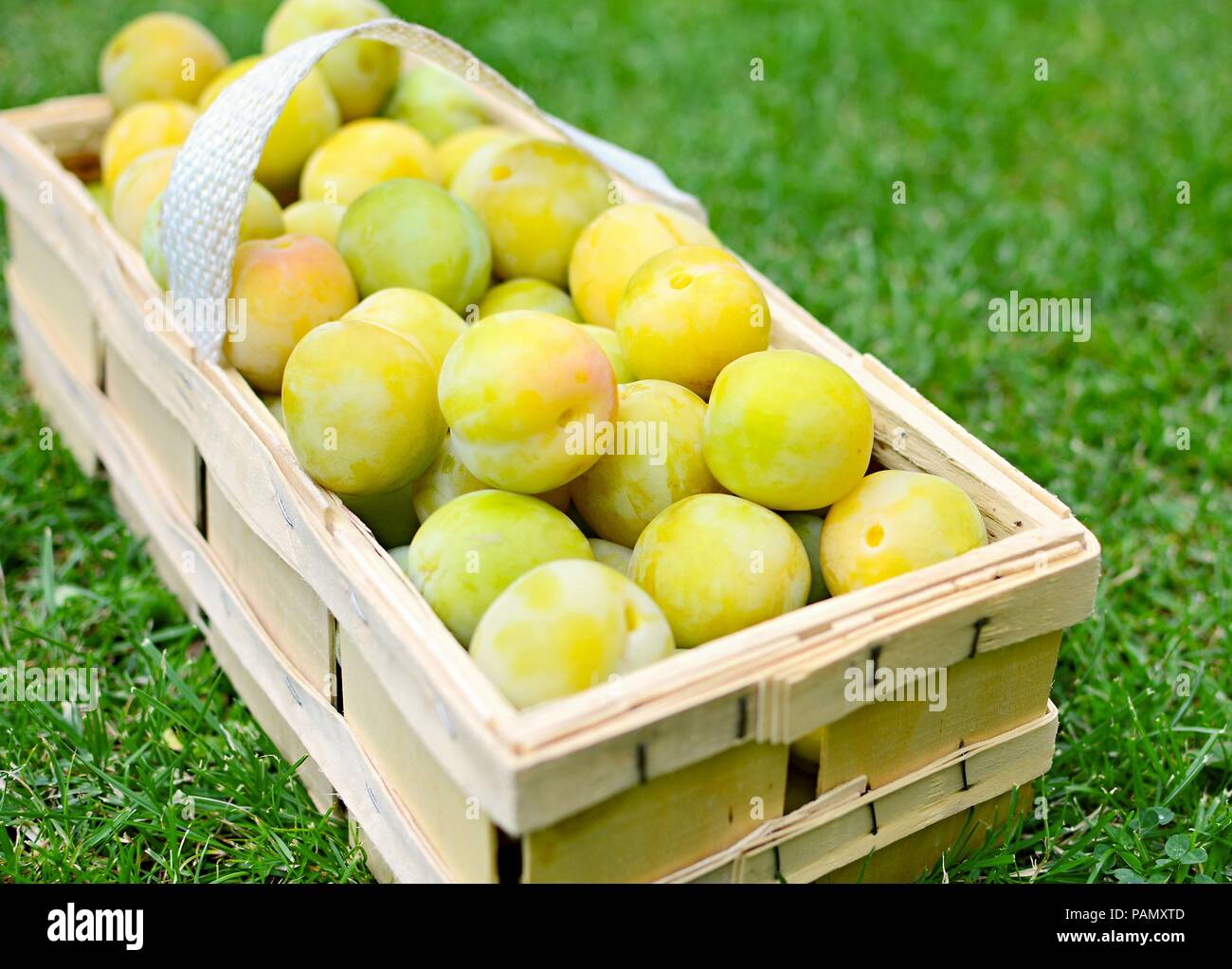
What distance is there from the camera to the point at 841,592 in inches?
55.6

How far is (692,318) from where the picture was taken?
157 cm

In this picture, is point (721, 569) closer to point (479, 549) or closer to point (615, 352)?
point (479, 549)

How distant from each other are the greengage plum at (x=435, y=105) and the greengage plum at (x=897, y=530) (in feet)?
3.87

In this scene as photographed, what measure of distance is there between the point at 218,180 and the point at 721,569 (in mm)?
793

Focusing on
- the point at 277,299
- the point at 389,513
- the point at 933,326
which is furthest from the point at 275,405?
the point at 933,326

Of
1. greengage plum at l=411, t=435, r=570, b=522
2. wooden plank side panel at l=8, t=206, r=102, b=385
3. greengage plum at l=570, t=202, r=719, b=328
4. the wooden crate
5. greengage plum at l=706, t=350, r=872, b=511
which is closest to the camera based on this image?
the wooden crate

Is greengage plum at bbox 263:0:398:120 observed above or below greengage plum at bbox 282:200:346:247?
above

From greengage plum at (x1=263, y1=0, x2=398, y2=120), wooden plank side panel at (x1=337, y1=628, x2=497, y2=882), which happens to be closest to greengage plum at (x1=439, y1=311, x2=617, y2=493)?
wooden plank side panel at (x1=337, y1=628, x2=497, y2=882)

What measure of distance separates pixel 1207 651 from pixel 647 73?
2.39 m

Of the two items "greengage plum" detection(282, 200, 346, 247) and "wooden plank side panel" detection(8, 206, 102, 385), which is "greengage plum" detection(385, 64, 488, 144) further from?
"wooden plank side panel" detection(8, 206, 102, 385)

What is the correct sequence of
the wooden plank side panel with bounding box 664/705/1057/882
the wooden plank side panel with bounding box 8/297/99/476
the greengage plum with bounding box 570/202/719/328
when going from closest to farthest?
1. the wooden plank side panel with bounding box 664/705/1057/882
2. the greengage plum with bounding box 570/202/719/328
3. the wooden plank side panel with bounding box 8/297/99/476

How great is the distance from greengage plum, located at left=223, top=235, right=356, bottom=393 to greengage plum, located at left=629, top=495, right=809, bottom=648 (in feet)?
1.86

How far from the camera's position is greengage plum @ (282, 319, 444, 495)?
1415 millimetres
